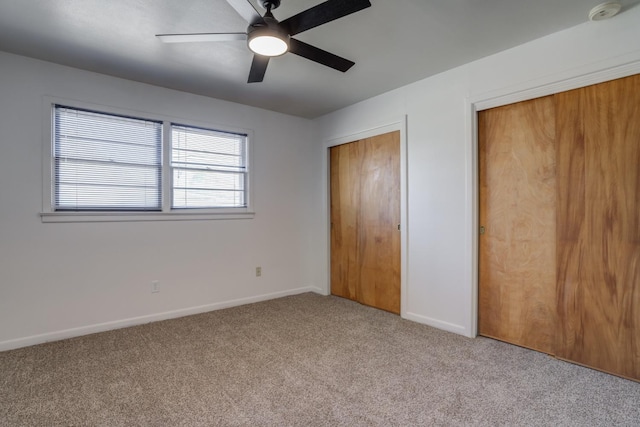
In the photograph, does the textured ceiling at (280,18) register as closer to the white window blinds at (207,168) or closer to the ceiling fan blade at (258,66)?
the ceiling fan blade at (258,66)

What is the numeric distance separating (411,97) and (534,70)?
1125 millimetres

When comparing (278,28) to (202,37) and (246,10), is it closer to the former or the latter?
(246,10)

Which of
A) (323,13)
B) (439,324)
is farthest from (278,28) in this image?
(439,324)

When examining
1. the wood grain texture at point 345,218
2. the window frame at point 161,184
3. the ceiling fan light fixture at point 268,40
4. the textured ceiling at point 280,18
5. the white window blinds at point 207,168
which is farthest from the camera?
the wood grain texture at point 345,218

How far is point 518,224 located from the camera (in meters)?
2.73

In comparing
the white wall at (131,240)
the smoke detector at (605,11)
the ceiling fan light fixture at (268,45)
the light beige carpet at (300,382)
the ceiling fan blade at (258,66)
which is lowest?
the light beige carpet at (300,382)

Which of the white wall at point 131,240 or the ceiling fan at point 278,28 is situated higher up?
the ceiling fan at point 278,28

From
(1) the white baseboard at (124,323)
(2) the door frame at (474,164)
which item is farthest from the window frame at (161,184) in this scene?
(2) the door frame at (474,164)

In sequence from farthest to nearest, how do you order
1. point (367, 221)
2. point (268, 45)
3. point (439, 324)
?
point (367, 221)
point (439, 324)
point (268, 45)

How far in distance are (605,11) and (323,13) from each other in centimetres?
190

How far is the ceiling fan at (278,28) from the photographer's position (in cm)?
166

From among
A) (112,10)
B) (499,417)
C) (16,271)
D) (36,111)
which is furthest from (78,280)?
(499,417)

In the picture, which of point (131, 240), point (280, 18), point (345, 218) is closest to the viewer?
point (280, 18)

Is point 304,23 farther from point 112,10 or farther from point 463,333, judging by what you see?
point 463,333
